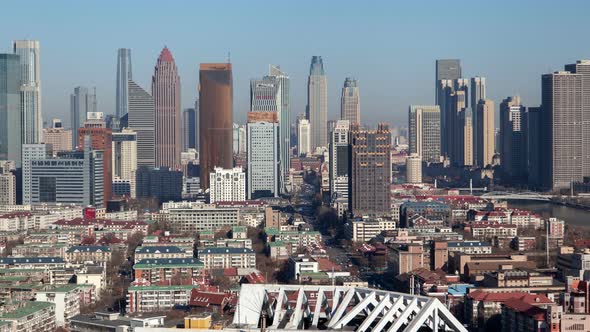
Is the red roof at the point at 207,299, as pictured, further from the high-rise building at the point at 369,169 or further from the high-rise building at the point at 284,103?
the high-rise building at the point at 284,103

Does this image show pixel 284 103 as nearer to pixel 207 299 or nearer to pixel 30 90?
pixel 30 90

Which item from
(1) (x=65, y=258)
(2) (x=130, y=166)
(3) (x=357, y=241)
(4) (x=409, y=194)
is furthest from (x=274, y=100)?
(1) (x=65, y=258)

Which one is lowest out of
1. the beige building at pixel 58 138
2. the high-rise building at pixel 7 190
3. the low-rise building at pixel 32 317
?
the low-rise building at pixel 32 317

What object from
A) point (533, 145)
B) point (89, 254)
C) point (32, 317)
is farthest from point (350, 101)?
point (32, 317)

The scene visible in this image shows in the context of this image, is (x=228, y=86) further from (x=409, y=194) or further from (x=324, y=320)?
(x=324, y=320)

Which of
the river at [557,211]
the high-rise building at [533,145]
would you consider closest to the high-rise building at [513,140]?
the high-rise building at [533,145]
